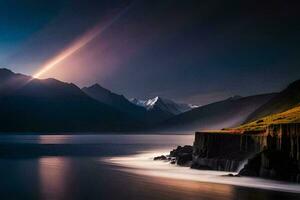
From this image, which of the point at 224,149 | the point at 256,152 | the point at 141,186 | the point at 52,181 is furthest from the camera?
the point at 224,149

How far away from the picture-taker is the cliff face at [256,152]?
6850 cm

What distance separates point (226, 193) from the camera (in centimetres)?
6103

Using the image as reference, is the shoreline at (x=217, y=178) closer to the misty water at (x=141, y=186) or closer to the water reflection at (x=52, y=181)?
the misty water at (x=141, y=186)

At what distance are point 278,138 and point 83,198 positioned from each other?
1321 inches

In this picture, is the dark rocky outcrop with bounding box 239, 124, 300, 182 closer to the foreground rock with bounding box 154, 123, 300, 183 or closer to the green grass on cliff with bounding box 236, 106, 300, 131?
the foreground rock with bounding box 154, 123, 300, 183

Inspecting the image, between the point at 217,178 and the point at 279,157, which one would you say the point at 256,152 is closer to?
the point at 279,157

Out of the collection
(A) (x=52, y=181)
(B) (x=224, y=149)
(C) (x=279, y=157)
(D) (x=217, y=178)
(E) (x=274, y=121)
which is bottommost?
(A) (x=52, y=181)

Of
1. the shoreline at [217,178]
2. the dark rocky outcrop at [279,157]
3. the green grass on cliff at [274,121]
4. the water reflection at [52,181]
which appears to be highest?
the green grass on cliff at [274,121]

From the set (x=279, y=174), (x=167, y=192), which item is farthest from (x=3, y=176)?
(x=279, y=174)

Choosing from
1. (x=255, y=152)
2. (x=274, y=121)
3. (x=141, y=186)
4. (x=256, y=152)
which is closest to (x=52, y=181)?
(x=141, y=186)

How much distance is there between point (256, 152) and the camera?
76.2m

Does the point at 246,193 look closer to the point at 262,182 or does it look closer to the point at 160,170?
the point at 262,182

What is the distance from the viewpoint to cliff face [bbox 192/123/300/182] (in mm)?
68500

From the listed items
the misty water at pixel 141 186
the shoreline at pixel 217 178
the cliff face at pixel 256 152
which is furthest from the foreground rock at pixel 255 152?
the misty water at pixel 141 186
